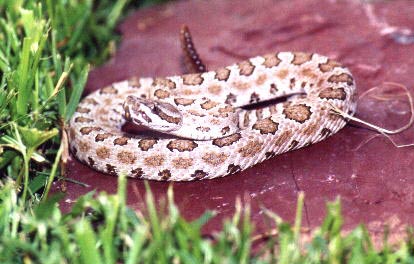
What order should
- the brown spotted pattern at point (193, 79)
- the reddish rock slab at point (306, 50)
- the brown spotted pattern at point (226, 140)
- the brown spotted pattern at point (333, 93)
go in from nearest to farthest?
the reddish rock slab at point (306, 50)
the brown spotted pattern at point (226, 140)
the brown spotted pattern at point (333, 93)
the brown spotted pattern at point (193, 79)

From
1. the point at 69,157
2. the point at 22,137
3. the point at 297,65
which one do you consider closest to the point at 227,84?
the point at 297,65

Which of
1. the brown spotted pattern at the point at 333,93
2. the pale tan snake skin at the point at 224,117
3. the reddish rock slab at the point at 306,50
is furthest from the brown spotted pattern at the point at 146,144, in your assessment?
the brown spotted pattern at the point at 333,93

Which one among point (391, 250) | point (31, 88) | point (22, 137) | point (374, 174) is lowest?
point (391, 250)

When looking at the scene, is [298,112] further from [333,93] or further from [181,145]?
[181,145]

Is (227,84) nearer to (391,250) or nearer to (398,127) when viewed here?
(398,127)

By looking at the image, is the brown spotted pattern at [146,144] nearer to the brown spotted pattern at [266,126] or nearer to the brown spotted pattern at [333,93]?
the brown spotted pattern at [266,126]
